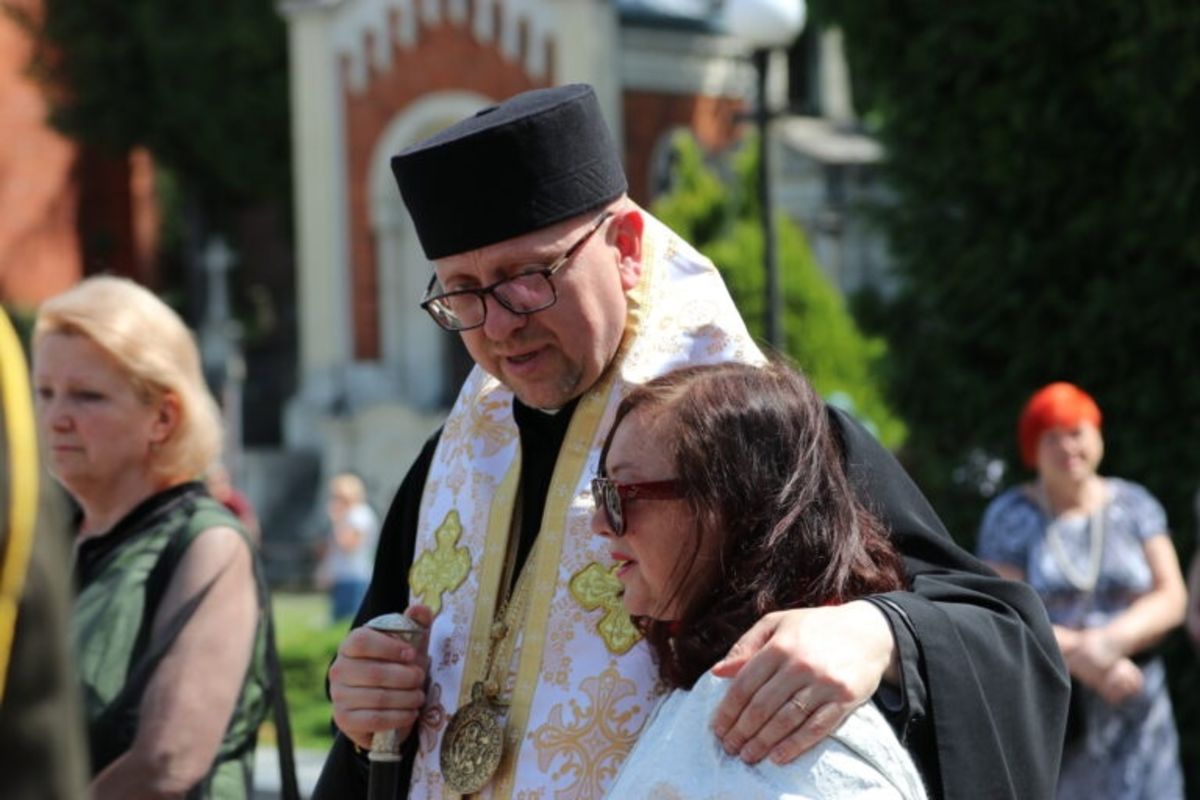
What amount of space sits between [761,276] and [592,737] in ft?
41.5

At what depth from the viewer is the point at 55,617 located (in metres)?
1.67

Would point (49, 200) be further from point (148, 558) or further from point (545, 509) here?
point (545, 509)

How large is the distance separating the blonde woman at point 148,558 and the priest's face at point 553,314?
1.09m

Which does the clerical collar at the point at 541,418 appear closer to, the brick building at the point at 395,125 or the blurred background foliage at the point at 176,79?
the brick building at the point at 395,125

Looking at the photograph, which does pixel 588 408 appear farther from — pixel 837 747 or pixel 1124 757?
pixel 1124 757

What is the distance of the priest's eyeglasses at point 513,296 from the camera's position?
292 centimetres

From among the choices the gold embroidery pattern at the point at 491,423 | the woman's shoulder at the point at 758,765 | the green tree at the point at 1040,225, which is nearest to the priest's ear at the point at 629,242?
the gold embroidery pattern at the point at 491,423

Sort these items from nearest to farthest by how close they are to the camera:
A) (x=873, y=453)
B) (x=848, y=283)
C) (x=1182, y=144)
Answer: (x=873, y=453)
(x=1182, y=144)
(x=848, y=283)

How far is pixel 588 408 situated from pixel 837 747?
2.83 feet

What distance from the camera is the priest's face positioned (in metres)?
2.94

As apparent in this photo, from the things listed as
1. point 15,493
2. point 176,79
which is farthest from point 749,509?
point 176,79

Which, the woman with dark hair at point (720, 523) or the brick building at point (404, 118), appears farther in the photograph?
the brick building at point (404, 118)

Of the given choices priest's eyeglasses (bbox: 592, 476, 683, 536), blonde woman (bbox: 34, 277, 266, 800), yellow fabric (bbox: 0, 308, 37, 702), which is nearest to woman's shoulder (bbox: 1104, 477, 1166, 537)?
blonde woman (bbox: 34, 277, 266, 800)

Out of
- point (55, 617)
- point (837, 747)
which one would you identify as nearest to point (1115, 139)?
point (837, 747)
